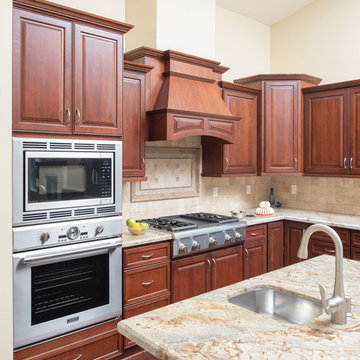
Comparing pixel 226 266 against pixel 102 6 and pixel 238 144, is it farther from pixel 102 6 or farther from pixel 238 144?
pixel 102 6

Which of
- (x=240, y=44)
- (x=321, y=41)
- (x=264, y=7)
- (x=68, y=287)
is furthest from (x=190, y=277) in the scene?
(x=264, y=7)

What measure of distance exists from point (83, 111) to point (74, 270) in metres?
1.13

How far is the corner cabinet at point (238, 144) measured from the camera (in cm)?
410

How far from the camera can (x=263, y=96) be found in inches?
174

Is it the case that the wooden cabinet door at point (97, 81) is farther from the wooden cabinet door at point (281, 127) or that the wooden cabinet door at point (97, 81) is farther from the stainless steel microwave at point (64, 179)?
the wooden cabinet door at point (281, 127)

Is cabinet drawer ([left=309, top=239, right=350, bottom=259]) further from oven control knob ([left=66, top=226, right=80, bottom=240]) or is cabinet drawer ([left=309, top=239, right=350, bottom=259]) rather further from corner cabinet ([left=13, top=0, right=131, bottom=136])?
oven control knob ([left=66, top=226, right=80, bottom=240])

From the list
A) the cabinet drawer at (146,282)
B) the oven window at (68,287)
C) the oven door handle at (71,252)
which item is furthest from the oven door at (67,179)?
the cabinet drawer at (146,282)

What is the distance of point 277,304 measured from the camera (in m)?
1.85

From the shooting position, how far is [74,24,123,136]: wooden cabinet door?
2584 millimetres

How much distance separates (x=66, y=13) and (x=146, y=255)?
6.18 feet

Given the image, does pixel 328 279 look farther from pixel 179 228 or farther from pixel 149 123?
pixel 149 123

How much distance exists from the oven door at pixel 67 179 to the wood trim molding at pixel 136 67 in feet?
2.90

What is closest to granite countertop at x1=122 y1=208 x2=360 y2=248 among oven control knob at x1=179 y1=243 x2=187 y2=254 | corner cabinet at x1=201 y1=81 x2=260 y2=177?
oven control knob at x1=179 y1=243 x2=187 y2=254

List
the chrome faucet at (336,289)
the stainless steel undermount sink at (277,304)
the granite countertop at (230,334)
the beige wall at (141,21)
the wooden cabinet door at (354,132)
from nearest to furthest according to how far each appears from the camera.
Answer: the granite countertop at (230,334), the chrome faucet at (336,289), the stainless steel undermount sink at (277,304), the beige wall at (141,21), the wooden cabinet door at (354,132)
